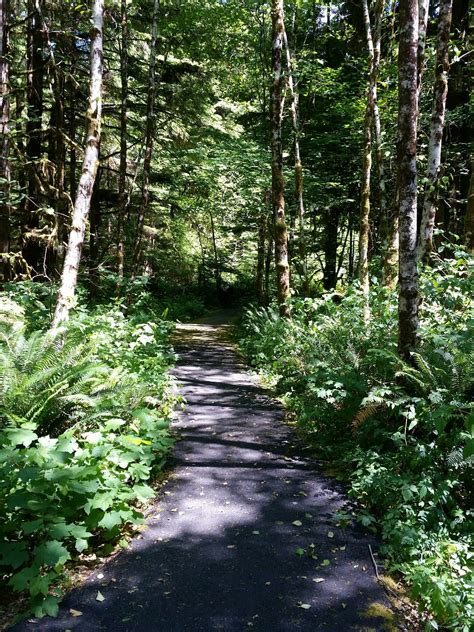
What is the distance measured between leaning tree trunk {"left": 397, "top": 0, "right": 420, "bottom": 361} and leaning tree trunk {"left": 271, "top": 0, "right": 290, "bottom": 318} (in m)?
5.37

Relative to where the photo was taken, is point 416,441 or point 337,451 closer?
point 416,441

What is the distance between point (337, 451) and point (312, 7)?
54.4 ft

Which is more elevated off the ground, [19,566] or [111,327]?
[111,327]

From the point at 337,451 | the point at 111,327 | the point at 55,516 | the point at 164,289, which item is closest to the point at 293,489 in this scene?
the point at 337,451

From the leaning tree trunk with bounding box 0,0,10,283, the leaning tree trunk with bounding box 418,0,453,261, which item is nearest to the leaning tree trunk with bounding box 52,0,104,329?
the leaning tree trunk with bounding box 0,0,10,283

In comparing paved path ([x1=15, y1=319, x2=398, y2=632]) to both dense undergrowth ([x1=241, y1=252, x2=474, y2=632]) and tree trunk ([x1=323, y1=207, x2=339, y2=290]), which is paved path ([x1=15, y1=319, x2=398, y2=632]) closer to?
dense undergrowth ([x1=241, y1=252, x2=474, y2=632])

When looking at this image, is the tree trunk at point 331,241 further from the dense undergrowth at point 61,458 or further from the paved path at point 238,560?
the dense undergrowth at point 61,458

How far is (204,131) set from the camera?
17.3 metres

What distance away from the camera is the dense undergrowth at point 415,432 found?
325cm

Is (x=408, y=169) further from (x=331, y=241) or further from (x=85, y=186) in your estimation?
(x=331, y=241)

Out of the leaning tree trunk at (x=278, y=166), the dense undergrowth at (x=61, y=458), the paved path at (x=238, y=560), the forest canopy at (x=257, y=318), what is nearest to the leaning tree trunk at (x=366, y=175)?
the forest canopy at (x=257, y=318)

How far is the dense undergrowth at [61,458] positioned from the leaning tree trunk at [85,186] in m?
0.47

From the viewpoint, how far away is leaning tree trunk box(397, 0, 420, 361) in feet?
16.4

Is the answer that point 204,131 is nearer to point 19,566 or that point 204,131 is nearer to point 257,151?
point 257,151
